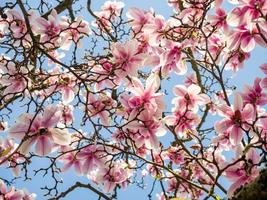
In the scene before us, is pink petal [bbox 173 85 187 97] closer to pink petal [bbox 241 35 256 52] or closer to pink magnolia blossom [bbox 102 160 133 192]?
pink petal [bbox 241 35 256 52]

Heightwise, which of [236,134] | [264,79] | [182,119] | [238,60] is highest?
[238,60]

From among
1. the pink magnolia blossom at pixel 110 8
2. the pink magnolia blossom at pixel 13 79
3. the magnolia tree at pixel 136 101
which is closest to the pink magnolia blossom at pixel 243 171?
the magnolia tree at pixel 136 101

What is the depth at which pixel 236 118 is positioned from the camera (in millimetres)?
2154

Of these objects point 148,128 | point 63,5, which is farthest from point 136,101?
point 63,5

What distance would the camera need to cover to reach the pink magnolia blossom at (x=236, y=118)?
2.12m

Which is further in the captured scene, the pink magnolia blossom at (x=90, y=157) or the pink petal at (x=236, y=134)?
the pink magnolia blossom at (x=90, y=157)

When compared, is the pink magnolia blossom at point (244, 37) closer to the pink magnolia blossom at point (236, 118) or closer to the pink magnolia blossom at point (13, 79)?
the pink magnolia blossom at point (236, 118)

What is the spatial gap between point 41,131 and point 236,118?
40.2 inches

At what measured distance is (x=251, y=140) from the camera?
2.15 m

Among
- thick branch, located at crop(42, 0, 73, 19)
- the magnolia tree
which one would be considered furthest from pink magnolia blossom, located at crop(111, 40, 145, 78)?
thick branch, located at crop(42, 0, 73, 19)

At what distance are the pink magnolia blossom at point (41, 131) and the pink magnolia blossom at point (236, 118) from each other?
0.83 m

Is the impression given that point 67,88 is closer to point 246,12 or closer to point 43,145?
point 43,145

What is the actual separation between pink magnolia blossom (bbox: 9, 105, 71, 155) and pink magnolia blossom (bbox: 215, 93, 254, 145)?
83 centimetres

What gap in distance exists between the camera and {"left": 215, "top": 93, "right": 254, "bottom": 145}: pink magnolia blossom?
212cm
